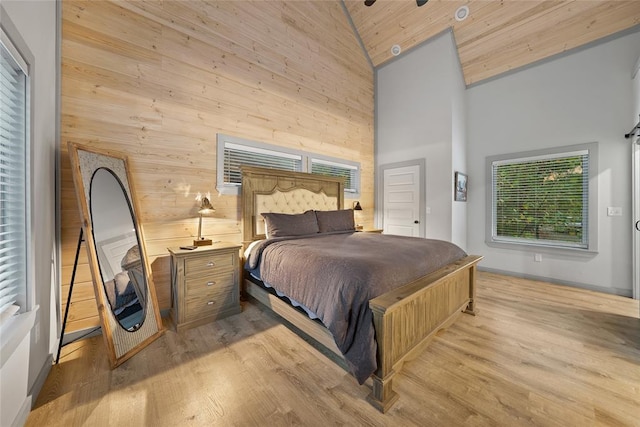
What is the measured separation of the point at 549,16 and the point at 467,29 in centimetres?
104

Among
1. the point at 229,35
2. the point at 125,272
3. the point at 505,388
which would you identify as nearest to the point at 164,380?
the point at 125,272

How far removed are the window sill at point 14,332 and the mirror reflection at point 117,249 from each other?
1.58 feet

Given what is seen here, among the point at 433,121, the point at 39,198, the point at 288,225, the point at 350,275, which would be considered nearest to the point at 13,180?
the point at 39,198

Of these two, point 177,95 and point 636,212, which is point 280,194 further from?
point 636,212

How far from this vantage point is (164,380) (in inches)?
66.9

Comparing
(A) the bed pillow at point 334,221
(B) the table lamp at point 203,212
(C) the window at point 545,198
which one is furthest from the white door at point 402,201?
(B) the table lamp at point 203,212

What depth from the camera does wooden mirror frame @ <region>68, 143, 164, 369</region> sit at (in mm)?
1845

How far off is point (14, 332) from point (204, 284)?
130 cm

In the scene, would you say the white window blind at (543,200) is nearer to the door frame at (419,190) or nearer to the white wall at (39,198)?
the door frame at (419,190)

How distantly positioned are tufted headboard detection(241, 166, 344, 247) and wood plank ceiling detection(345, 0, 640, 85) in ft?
9.80

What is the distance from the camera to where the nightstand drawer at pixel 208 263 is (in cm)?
241

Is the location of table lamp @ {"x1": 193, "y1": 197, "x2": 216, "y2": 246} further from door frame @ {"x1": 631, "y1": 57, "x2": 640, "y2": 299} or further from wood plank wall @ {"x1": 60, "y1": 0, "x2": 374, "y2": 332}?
door frame @ {"x1": 631, "y1": 57, "x2": 640, "y2": 299}

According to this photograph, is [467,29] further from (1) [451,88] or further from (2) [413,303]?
(2) [413,303]

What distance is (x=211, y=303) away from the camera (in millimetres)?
2541
